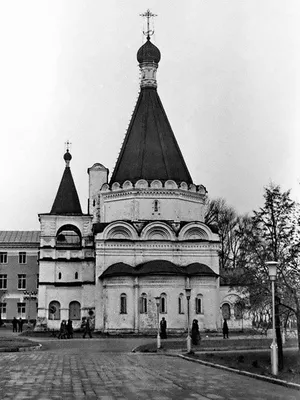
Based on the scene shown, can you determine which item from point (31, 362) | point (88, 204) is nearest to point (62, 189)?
point (88, 204)

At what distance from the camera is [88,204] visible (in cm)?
5359

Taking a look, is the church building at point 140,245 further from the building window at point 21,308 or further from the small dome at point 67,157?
the building window at point 21,308

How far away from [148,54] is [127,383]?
1580 inches

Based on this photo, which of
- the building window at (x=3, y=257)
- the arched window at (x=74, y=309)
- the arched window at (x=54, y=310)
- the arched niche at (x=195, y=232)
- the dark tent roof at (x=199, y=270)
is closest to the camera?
the dark tent roof at (x=199, y=270)

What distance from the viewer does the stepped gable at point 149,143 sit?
47469 millimetres

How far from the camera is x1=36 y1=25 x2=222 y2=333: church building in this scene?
43.1 meters

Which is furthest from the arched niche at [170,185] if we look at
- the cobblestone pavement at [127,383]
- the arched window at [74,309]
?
the cobblestone pavement at [127,383]

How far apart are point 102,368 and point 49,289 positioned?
32.1 metres

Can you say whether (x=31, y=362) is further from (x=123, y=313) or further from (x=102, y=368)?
(x=123, y=313)

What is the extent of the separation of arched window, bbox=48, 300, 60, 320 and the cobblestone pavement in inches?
1176

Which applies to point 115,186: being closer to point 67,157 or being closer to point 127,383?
point 67,157

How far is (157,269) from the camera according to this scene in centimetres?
4338

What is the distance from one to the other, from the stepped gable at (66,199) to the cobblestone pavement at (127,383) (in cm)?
3236

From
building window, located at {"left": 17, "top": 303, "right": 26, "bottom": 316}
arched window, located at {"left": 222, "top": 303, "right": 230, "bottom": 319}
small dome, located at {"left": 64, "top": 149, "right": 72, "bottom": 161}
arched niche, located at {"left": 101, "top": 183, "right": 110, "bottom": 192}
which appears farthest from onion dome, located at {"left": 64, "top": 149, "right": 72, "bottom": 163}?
arched window, located at {"left": 222, "top": 303, "right": 230, "bottom": 319}
